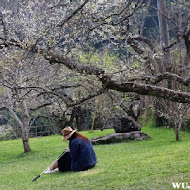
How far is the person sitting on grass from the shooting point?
334 inches

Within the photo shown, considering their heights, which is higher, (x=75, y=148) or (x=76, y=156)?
(x=75, y=148)

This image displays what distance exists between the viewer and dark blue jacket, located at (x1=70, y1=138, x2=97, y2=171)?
846 centimetres

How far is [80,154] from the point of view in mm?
8477

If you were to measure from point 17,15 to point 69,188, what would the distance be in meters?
8.00

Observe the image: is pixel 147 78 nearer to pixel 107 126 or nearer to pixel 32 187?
pixel 32 187

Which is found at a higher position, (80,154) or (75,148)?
(75,148)

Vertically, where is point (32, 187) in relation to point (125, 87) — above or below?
below

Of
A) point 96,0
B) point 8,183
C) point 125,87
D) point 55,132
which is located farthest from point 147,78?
point 55,132

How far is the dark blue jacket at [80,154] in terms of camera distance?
846cm

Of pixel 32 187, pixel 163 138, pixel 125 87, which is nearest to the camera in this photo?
pixel 125 87

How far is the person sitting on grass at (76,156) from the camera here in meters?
8.48

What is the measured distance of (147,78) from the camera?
21.5ft

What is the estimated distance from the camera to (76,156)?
8.50 metres

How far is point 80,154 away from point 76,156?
0.36ft
